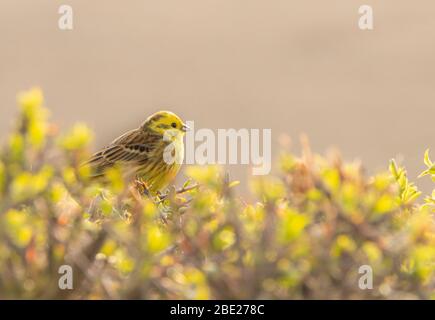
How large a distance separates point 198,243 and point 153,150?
476 cm

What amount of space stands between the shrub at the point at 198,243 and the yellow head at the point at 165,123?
458 centimetres

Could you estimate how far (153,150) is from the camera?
243 inches

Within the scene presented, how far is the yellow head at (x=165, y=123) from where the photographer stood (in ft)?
20.1

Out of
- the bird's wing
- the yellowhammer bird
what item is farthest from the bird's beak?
the bird's wing

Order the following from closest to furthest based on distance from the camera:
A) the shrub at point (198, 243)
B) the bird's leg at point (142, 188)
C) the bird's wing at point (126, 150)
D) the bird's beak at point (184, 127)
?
1. the shrub at point (198, 243)
2. the bird's leg at point (142, 188)
3. the bird's wing at point (126, 150)
4. the bird's beak at point (184, 127)

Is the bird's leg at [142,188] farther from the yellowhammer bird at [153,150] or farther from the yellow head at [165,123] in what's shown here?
the yellow head at [165,123]

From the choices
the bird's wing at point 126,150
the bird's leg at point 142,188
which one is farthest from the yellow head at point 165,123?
the bird's leg at point 142,188

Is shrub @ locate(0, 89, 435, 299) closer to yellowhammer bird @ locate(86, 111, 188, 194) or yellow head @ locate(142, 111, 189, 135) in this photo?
yellowhammer bird @ locate(86, 111, 188, 194)

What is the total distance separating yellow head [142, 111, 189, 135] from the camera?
6.14 meters

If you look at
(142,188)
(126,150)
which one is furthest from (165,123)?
(142,188)

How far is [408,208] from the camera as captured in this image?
2.22 meters

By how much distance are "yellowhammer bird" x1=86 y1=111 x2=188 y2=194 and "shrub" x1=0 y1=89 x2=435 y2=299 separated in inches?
160
